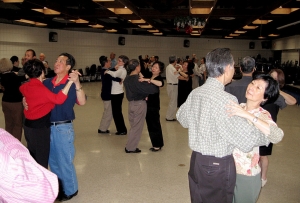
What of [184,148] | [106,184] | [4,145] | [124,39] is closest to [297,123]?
[184,148]

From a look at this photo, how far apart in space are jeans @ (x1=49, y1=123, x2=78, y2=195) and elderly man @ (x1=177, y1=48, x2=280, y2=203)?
1574mm

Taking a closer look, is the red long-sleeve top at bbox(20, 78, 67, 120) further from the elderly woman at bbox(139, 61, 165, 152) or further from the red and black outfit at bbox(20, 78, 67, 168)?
the elderly woman at bbox(139, 61, 165, 152)

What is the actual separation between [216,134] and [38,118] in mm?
1863

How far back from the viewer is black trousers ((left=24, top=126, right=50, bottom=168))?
10.0ft

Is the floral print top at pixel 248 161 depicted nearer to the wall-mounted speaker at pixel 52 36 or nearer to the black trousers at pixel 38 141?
the black trousers at pixel 38 141

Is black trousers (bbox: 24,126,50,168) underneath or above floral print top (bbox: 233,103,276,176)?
underneath

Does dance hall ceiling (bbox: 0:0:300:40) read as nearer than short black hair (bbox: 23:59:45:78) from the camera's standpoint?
No

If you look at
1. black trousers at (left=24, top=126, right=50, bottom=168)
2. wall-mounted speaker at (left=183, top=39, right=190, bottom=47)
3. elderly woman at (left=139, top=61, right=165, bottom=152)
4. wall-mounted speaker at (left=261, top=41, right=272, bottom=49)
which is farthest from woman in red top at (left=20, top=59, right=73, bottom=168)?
wall-mounted speaker at (left=261, top=41, right=272, bottom=49)

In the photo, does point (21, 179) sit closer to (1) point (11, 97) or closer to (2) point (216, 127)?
(2) point (216, 127)

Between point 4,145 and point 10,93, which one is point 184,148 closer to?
point 10,93

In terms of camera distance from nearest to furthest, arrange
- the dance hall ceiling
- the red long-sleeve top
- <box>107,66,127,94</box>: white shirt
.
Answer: the red long-sleeve top < <box>107,66,127,94</box>: white shirt < the dance hall ceiling

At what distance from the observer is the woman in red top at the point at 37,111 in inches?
117

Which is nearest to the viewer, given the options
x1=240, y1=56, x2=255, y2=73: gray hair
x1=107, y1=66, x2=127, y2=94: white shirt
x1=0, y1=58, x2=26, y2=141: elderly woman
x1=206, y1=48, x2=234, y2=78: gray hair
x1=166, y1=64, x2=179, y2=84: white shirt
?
x1=206, y1=48, x2=234, y2=78: gray hair

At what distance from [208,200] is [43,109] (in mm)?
1819
